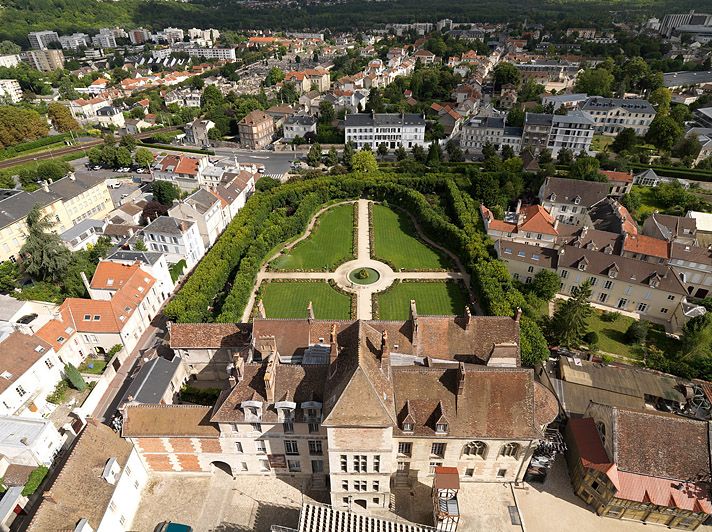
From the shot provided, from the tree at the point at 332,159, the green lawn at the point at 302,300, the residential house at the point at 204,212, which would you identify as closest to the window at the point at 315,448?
the green lawn at the point at 302,300

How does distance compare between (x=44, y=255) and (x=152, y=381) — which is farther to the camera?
(x=44, y=255)

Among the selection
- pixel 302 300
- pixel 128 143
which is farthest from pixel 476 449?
pixel 128 143

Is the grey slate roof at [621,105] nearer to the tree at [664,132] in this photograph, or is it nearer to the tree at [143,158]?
the tree at [664,132]

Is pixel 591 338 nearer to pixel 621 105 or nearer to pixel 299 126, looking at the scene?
pixel 621 105

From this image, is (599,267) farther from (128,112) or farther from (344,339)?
(128,112)

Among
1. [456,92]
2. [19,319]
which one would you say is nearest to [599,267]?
[19,319]

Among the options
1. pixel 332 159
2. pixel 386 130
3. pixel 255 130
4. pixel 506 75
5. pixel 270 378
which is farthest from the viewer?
pixel 506 75
